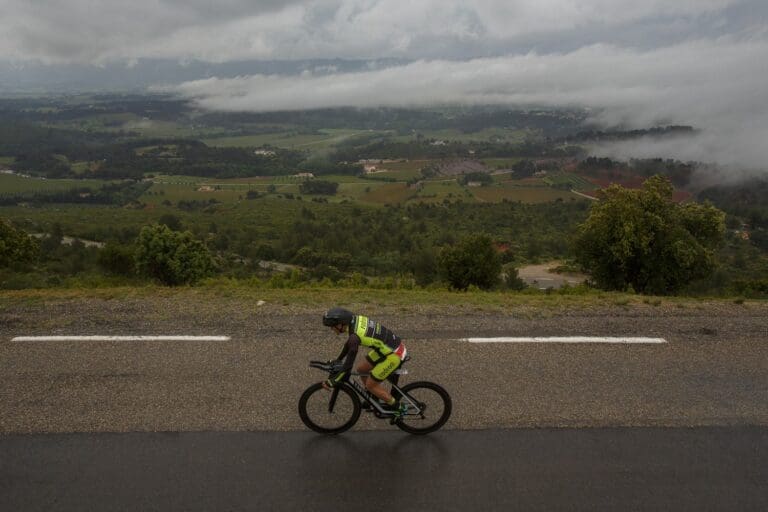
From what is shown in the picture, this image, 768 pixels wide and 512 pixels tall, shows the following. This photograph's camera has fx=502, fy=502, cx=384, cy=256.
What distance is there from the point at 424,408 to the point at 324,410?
129cm

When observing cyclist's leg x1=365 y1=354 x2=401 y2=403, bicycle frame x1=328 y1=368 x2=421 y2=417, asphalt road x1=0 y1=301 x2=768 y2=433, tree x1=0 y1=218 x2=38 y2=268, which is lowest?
tree x1=0 y1=218 x2=38 y2=268

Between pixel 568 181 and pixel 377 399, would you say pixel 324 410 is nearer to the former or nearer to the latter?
pixel 377 399

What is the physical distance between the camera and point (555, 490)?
5.36 m

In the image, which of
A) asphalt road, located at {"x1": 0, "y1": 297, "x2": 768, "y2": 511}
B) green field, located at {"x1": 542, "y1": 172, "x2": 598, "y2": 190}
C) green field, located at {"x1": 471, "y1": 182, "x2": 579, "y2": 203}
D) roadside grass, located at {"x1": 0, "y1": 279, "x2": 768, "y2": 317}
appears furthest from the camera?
green field, located at {"x1": 542, "y1": 172, "x2": 598, "y2": 190}

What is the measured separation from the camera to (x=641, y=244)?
2169cm

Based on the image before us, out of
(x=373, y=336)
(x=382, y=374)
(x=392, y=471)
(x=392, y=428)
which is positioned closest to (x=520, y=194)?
(x=392, y=428)

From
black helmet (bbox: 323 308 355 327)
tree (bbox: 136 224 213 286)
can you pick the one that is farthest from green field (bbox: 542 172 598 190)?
black helmet (bbox: 323 308 355 327)

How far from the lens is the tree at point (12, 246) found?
2528 centimetres

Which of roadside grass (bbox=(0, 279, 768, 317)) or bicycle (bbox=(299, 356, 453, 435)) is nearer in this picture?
bicycle (bbox=(299, 356, 453, 435))

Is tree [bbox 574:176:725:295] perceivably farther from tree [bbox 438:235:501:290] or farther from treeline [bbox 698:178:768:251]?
treeline [bbox 698:178:768:251]

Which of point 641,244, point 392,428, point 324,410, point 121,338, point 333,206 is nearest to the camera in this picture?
point 324,410

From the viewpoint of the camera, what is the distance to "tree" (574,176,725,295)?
21875 mm

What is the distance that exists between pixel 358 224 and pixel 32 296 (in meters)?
80.8

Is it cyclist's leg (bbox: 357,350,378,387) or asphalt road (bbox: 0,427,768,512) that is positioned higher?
cyclist's leg (bbox: 357,350,378,387)
